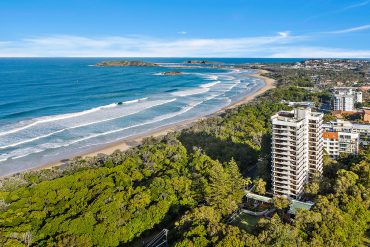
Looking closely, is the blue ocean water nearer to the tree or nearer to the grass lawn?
the tree

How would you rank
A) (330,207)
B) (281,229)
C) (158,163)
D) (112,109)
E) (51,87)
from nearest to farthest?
(281,229) < (330,207) < (158,163) < (112,109) < (51,87)

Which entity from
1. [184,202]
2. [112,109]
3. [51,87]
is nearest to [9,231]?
[184,202]

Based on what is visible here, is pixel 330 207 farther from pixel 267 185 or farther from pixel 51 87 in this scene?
pixel 51 87

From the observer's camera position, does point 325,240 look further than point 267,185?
No

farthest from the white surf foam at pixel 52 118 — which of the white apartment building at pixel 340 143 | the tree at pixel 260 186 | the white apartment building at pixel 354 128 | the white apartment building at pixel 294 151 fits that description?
the white apartment building at pixel 340 143

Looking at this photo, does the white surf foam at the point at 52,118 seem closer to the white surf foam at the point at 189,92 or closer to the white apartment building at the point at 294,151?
the white surf foam at the point at 189,92

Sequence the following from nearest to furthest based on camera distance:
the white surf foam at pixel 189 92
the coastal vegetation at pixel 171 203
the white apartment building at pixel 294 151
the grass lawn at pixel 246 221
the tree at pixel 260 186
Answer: the coastal vegetation at pixel 171 203 < the grass lawn at pixel 246 221 < the white apartment building at pixel 294 151 < the tree at pixel 260 186 < the white surf foam at pixel 189 92

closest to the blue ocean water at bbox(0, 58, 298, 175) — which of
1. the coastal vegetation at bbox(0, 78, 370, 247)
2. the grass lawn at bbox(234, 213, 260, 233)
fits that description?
the coastal vegetation at bbox(0, 78, 370, 247)

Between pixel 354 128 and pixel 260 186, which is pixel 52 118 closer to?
pixel 260 186
